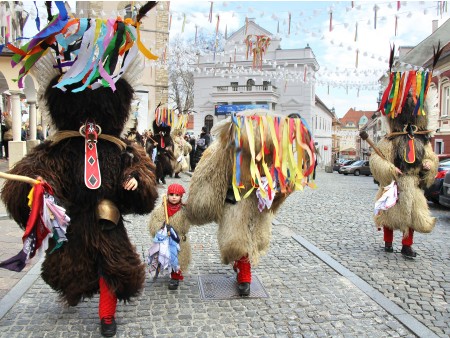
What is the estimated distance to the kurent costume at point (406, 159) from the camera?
5.33m

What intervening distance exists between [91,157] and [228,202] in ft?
4.50

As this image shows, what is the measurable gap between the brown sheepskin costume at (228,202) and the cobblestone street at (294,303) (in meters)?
0.53

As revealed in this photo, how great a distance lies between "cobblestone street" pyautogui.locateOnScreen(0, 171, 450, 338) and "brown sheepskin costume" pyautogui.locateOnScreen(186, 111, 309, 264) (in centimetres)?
53

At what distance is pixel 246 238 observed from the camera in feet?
12.8

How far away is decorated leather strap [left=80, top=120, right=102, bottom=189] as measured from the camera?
3.15 m

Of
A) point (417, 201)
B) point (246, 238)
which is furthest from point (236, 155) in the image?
point (417, 201)

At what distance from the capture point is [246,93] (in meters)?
41.8

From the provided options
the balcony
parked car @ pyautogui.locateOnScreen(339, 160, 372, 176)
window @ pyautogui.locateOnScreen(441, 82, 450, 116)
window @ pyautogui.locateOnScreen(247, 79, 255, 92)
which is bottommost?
parked car @ pyautogui.locateOnScreen(339, 160, 372, 176)

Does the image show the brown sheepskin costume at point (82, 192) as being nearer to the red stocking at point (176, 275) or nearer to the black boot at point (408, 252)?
the red stocking at point (176, 275)

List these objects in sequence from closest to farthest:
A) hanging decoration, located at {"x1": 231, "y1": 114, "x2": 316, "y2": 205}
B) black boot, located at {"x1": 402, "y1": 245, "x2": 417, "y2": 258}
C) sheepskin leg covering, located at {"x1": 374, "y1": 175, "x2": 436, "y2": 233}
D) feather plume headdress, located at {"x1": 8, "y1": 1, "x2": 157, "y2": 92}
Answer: feather plume headdress, located at {"x1": 8, "y1": 1, "x2": 157, "y2": 92} → hanging decoration, located at {"x1": 231, "y1": 114, "x2": 316, "y2": 205} → sheepskin leg covering, located at {"x1": 374, "y1": 175, "x2": 436, "y2": 233} → black boot, located at {"x1": 402, "y1": 245, "x2": 417, "y2": 258}

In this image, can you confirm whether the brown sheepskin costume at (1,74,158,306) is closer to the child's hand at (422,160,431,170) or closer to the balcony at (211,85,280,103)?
the child's hand at (422,160,431,170)

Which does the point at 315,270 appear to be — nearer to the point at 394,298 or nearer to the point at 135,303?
the point at 394,298

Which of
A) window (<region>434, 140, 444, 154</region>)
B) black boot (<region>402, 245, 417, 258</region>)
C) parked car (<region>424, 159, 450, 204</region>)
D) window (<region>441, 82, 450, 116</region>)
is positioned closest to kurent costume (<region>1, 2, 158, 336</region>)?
black boot (<region>402, 245, 417, 258</region>)

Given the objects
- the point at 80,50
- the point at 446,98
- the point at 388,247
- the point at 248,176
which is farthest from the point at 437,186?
the point at 446,98
